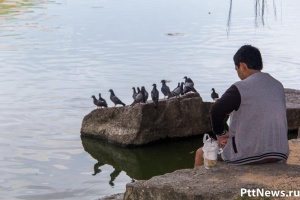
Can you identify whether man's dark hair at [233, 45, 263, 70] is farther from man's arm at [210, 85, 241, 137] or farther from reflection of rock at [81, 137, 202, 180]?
reflection of rock at [81, 137, 202, 180]

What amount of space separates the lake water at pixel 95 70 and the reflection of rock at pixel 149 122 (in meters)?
0.21

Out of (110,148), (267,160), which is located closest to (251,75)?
(267,160)

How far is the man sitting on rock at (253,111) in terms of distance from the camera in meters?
6.70

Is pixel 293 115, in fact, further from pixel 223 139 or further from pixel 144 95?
pixel 223 139

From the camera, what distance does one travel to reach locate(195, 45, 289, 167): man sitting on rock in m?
6.70

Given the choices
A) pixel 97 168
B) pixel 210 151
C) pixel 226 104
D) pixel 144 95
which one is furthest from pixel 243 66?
pixel 144 95

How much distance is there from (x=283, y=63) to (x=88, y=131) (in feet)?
33.1

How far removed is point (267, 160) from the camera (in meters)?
7.02

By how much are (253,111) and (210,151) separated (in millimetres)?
646

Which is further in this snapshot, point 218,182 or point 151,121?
point 151,121

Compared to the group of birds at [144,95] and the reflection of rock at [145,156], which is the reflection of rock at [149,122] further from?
the group of birds at [144,95]

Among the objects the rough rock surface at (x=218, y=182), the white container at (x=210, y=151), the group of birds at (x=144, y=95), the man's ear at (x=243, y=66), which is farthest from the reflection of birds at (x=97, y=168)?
the man's ear at (x=243, y=66)

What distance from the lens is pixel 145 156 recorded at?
12039 mm

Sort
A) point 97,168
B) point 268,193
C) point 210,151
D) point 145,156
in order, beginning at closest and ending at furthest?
point 268,193
point 210,151
point 97,168
point 145,156
